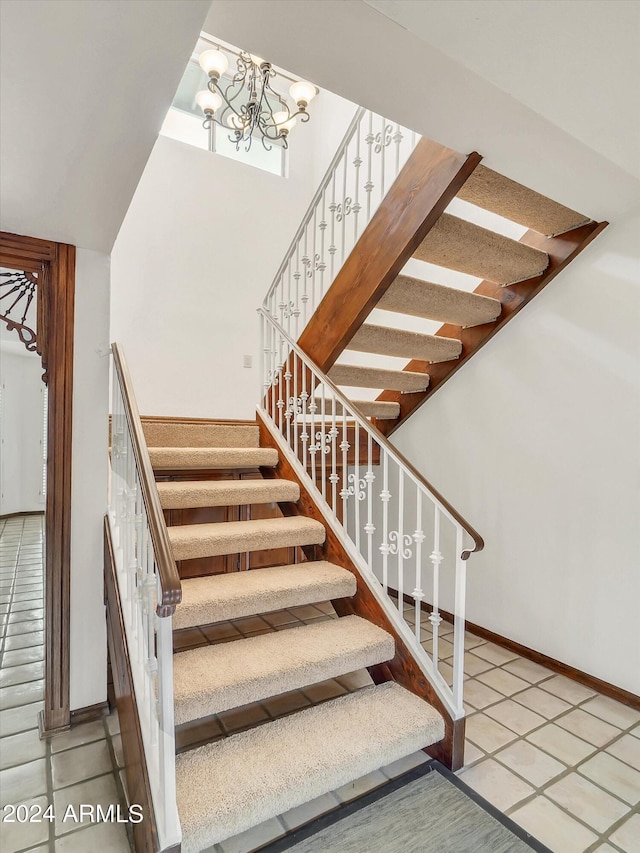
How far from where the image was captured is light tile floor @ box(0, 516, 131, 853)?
158 cm

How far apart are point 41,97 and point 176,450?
73.7 inches

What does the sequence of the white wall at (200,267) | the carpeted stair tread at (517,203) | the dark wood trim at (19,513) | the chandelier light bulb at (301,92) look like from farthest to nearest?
1. the dark wood trim at (19,513)
2. the white wall at (200,267)
3. the chandelier light bulb at (301,92)
4. the carpeted stair tread at (517,203)

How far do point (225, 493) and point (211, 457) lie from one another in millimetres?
347

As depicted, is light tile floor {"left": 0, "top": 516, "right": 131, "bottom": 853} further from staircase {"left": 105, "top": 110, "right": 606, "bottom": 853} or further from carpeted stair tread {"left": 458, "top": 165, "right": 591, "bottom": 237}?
carpeted stair tread {"left": 458, "top": 165, "right": 591, "bottom": 237}

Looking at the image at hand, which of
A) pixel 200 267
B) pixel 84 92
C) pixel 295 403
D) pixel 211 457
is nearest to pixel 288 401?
pixel 295 403

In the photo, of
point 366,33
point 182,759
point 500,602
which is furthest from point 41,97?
point 500,602

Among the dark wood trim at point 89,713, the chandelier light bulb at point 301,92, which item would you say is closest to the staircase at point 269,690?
the dark wood trim at point 89,713

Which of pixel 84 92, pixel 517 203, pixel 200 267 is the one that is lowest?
pixel 84 92

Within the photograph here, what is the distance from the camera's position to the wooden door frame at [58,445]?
7.18 ft

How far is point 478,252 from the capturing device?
241cm

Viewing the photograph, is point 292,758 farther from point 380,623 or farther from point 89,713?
point 89,713

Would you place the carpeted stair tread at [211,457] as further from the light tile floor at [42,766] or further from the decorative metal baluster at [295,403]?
the light tile floor at [42,766]

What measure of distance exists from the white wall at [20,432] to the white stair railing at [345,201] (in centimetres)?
460

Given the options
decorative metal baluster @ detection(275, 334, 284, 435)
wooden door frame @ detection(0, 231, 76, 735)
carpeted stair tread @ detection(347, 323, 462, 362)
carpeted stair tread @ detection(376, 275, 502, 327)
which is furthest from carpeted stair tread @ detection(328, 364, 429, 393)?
wooden door frame @ detection(0, 231, 76, 735)
